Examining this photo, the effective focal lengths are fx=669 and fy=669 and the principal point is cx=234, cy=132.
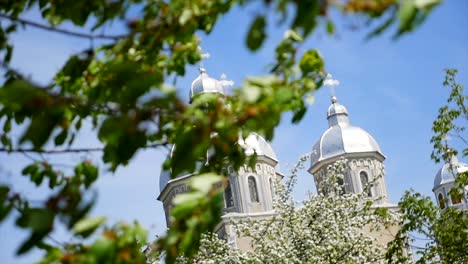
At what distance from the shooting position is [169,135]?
357 cm

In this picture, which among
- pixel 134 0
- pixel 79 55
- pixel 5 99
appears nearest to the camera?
pixel 5 99

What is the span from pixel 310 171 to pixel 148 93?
40927 mm

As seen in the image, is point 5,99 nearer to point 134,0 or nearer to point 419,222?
point 134,0

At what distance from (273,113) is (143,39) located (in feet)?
3.18

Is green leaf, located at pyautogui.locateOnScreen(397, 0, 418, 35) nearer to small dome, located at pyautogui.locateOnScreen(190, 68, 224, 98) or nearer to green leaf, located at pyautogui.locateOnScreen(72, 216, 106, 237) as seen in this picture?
green leaf, located at pyautogui.locateOnScreen(72, 216, 106, 237)

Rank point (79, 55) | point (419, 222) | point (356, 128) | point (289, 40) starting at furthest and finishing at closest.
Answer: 1. point (356, 128)
2. point (419, 222)
3. point (79, 55)
4. point (289, 40)

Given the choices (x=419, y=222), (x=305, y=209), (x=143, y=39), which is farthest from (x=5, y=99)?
(x=305, y=209)

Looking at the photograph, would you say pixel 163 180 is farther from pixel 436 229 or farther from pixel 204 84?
pixel 436 229

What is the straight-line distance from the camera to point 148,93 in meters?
2.50

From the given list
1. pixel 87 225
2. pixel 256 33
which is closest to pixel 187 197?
pixel 87 225

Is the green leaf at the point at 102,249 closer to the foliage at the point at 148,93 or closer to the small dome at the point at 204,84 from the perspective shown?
the foliage at the point at 148,93

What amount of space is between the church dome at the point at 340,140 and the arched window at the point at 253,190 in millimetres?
4705

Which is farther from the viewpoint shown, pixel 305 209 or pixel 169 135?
pixel 305 209

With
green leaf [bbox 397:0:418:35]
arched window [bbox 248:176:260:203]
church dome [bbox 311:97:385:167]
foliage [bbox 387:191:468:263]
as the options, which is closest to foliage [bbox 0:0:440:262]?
green leaf [bbox 397:0:418:35]
